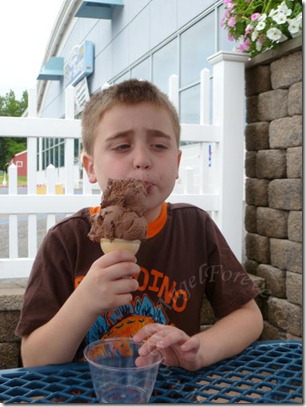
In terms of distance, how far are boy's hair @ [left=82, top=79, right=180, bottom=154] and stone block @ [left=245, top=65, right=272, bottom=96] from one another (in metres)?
1.37

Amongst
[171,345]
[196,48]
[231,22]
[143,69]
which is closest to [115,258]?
A: [171,345]

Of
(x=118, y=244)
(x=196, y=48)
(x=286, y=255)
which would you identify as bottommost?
(x=286, y=255)

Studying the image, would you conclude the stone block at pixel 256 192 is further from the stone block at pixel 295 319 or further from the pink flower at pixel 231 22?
the pink flower at pixel 231 22

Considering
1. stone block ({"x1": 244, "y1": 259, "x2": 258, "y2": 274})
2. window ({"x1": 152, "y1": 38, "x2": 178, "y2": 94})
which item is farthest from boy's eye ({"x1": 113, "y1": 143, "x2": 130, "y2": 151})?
window ({"x1": 152, "y1": 38, "x2": 178, "y2": 94})

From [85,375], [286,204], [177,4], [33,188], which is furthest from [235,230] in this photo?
[177,4]

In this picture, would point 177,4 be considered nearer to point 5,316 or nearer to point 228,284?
point 5,316

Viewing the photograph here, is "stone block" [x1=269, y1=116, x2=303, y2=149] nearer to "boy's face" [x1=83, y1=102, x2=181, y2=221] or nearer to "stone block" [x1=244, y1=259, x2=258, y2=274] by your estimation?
"stone block" [x1=244, y1=259, x2=258, y2=274]

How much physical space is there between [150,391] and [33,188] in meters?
1.78

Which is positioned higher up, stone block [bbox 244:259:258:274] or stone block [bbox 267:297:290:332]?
stone block [bbox 244:259:258:274]

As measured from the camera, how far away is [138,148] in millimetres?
954

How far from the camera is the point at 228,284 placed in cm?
110

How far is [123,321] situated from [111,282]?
31 cm

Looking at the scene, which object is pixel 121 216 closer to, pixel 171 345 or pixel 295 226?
pixel 171 345

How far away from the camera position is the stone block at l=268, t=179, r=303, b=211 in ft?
6.66
